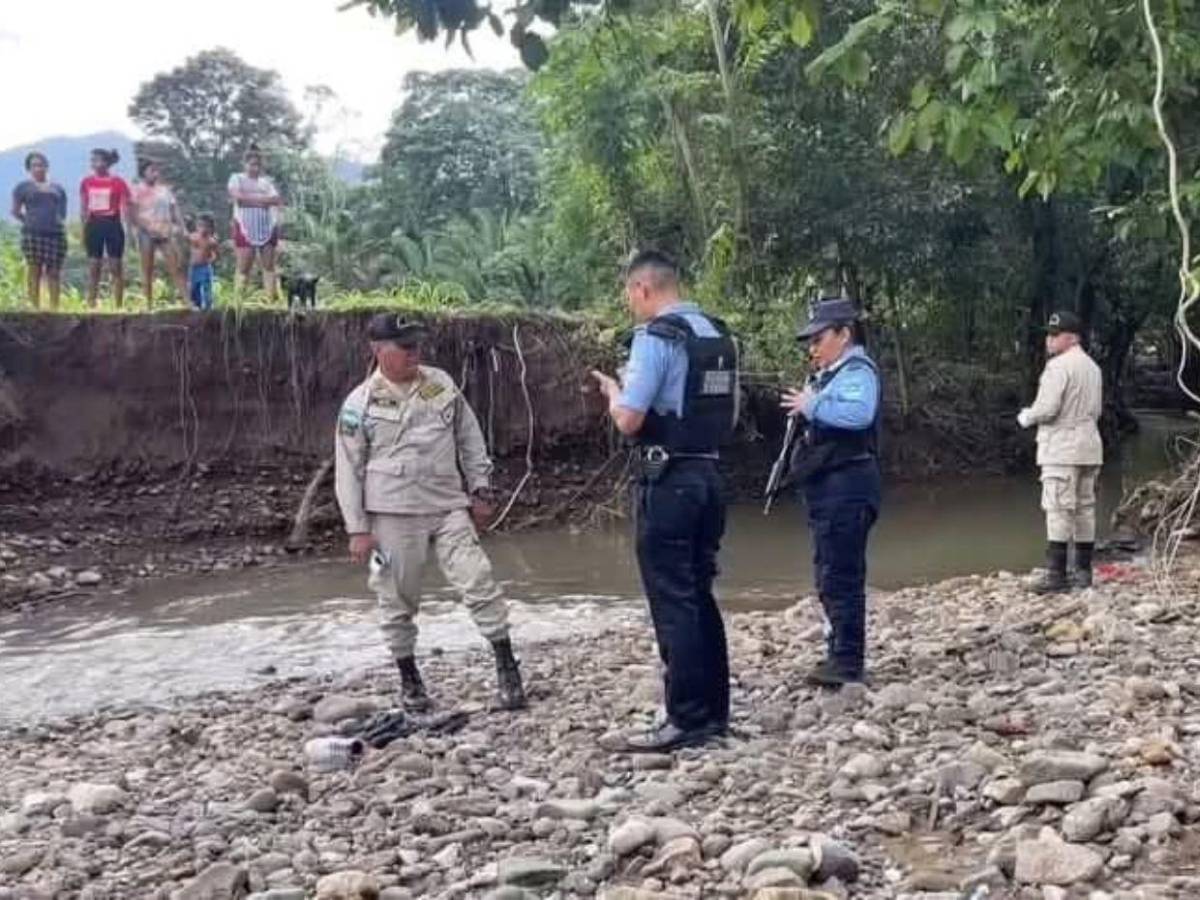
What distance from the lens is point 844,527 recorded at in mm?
5883

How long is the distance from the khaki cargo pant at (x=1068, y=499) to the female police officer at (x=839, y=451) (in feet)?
10.1

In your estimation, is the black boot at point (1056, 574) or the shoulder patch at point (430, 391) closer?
the shoulder patch at point (430, 391)

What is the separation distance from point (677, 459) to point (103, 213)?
11282 millimetres

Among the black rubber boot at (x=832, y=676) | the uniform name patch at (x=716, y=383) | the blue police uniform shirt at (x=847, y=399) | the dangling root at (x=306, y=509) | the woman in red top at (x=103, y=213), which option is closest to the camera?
the uniform name patch at (x=716, y=383)

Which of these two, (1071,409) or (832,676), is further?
(1071,409)

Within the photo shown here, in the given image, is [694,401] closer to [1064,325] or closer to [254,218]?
[1064,325]

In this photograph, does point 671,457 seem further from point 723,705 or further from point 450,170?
point 450,170

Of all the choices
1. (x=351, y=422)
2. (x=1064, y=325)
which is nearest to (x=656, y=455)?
(x=351, y=422)

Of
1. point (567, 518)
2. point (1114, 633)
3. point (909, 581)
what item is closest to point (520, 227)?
point (567, 518)

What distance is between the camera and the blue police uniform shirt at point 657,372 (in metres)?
5.09

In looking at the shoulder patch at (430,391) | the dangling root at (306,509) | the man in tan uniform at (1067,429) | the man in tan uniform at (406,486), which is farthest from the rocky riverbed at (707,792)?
the dangling root at (306,509)

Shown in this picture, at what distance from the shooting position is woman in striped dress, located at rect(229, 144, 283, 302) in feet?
50.7

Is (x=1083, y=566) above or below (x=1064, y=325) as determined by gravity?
below

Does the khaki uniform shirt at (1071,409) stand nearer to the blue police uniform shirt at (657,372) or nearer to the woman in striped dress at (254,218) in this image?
the blue police uniform shirt at (657,372)
